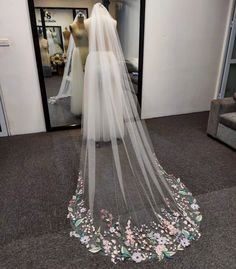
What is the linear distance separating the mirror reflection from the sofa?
1252 mm

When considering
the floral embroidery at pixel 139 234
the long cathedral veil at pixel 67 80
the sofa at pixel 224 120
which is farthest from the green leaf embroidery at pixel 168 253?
the long cathedral veil at pixel 67 80

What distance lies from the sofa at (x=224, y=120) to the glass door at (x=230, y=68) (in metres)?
1.14

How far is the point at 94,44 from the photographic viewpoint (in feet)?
6.23

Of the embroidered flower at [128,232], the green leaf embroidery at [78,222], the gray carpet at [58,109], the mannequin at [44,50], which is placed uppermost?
the mannequin at [44,50]

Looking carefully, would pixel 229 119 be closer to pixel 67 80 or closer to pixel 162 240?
pixel 162 240

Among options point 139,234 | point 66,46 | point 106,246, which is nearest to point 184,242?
point 139,234

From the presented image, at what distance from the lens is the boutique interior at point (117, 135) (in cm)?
153

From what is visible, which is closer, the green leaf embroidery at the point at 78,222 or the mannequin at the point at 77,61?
the green leaf embroidery at the point at 78,222

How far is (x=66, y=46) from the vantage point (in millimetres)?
2902

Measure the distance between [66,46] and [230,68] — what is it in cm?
272

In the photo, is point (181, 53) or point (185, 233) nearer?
point (185, 233)

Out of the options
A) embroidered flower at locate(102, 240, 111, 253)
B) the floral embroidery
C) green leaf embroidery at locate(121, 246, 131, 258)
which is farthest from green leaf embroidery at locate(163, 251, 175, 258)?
embroidered flower at locate(102, 240, 111, 253)

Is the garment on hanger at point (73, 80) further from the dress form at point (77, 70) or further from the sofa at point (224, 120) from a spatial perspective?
the sofa at point (224, 120)

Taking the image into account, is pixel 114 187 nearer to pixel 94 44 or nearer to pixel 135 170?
pixel 135 170
